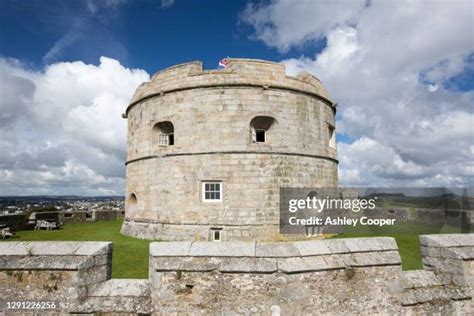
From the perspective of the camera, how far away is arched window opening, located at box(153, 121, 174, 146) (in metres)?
13.7

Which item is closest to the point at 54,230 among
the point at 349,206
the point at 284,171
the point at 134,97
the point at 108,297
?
the point at 134,97

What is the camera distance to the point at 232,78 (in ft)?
41.1

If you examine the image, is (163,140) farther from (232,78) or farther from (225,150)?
(232,78)

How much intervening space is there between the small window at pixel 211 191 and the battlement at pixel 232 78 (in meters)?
3.98

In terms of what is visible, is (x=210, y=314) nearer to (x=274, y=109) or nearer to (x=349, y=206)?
(x=274, y=109)

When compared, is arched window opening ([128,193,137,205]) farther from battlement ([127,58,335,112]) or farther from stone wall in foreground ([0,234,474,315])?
stone wall in foreground ([0,234,474,315])

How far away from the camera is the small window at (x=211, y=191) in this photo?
12.2 metres

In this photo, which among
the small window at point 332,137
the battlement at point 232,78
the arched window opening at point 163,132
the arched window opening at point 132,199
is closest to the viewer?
the battlement at point 232,78

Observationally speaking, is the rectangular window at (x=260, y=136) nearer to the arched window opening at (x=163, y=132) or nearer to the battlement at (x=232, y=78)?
the battlement at (x=232, y=78)

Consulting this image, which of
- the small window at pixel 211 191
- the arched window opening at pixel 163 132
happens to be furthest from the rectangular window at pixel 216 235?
the arched window opening at pixel 163 132

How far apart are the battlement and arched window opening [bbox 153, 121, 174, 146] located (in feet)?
4.56

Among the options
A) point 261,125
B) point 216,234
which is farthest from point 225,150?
point 216,234

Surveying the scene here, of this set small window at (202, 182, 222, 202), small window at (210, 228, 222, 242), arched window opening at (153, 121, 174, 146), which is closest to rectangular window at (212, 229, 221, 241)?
small window at (210, 228, 222, 242)

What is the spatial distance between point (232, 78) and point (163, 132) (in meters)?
4.00
